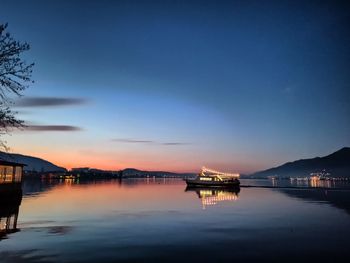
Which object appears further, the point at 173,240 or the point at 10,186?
the point at 10,186

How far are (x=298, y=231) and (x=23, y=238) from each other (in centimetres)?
2209

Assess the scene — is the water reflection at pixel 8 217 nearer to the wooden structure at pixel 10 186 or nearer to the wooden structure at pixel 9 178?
the wooden structure at pixel 10 186

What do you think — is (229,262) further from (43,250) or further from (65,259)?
(43,250)

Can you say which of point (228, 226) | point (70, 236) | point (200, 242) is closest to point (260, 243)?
point (200, 242)

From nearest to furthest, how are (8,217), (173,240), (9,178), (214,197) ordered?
(173,240), (8,217), (9,178), (214,197)

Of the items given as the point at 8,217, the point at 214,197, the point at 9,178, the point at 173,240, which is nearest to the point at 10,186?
the point at 9,178

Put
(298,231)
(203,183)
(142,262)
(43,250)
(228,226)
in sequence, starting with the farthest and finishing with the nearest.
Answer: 1. (203,183)
2. (228,226)
3. (298,231)
4. (43,250)
5. (142,262)

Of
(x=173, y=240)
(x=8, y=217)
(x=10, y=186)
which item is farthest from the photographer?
(x=10, y=186)

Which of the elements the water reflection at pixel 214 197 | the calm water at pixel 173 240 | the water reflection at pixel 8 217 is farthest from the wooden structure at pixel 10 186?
the water reflection at pixel 214 197

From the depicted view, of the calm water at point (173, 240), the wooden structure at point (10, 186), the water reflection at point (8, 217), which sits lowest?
the calm water at point (173, 240)

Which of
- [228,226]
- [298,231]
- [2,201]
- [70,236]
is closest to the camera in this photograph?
[70,236]

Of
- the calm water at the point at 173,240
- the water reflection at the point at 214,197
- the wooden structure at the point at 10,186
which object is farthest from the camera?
the water reflection at the point at 214,197

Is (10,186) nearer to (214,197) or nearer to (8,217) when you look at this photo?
(8,217)

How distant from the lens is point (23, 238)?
25.3 meters
